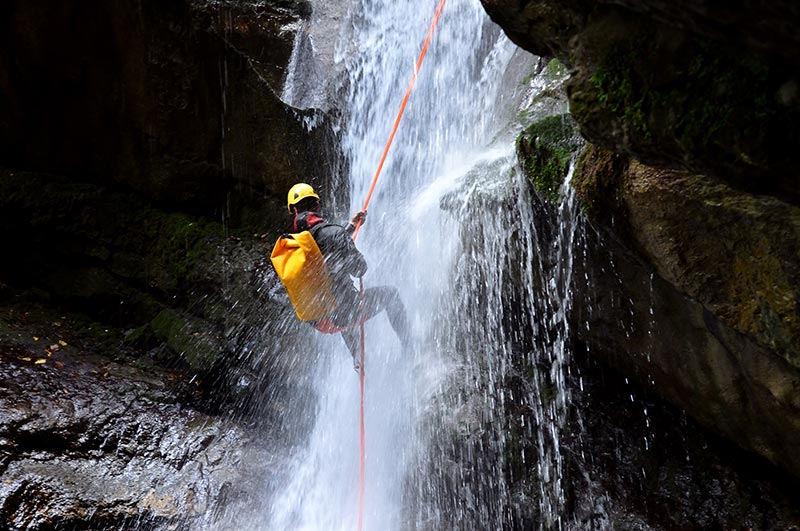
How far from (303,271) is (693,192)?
311cm

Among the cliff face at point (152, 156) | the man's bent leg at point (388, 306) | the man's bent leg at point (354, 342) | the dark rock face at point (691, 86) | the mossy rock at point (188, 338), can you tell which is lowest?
the dark rock face at point (691, 86)

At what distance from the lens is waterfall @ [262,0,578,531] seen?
4.73m

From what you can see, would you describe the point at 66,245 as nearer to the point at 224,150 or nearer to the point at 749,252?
the point at 224,150

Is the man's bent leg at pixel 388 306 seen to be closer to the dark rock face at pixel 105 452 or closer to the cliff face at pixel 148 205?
the cliff face at pixel 148 205

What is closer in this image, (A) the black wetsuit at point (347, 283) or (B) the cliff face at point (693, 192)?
(B) the cliff face at point (693, 192)

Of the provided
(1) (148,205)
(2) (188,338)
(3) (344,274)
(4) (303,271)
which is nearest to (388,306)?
(3) (344,274)

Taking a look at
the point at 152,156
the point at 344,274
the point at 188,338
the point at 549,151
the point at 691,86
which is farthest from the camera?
the point at 152,156

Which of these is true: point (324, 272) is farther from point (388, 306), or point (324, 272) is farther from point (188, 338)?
point (188, 338)

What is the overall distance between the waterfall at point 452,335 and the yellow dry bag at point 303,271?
4.04 feet

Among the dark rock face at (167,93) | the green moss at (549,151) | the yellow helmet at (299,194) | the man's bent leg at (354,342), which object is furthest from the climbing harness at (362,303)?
the dark rock face at (167,93)

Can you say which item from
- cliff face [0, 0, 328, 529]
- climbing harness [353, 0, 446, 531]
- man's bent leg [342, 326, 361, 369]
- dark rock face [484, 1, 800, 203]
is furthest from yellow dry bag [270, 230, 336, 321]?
dark rock face [484, 1, 800, 203]

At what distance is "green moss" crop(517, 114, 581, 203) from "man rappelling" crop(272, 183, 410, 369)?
1.66m

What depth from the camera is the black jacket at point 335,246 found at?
5.01 meters

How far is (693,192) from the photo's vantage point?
2998 millimetres
